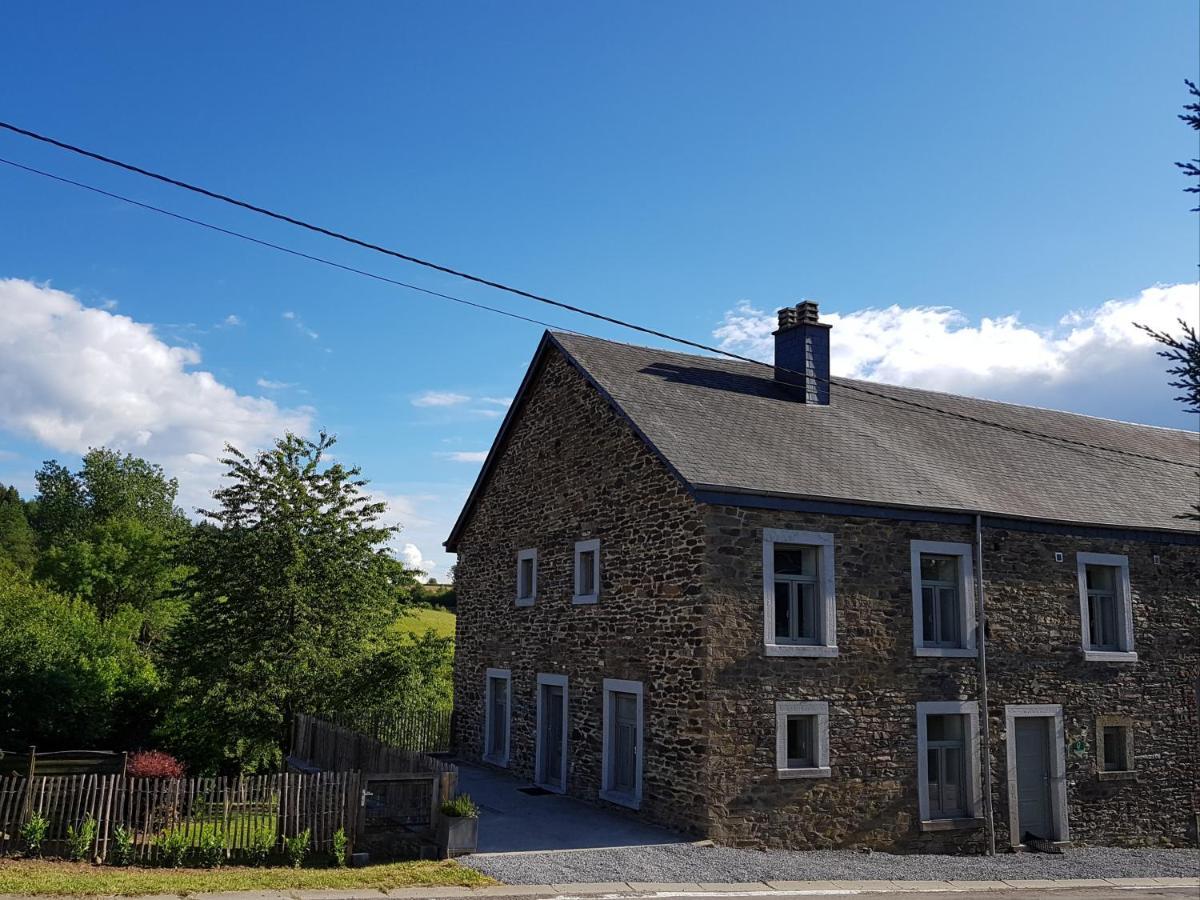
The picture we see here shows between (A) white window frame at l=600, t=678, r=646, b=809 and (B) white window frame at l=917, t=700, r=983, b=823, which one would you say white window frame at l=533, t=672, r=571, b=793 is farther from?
(B) white window frame at l=917, t=700, r=983, b=823

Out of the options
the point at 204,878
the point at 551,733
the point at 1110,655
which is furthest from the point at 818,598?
the point at 204,878

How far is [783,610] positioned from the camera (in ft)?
54.7

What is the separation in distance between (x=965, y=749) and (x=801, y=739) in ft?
11.0

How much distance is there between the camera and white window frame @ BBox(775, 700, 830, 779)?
1584cm

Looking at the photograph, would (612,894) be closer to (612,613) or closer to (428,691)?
(612,613)

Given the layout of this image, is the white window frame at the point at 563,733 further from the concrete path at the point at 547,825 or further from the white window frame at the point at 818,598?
the white window frame at the point at 818,598

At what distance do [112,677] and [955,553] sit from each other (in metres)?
23.4

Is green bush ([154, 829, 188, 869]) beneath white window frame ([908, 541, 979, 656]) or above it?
beneath

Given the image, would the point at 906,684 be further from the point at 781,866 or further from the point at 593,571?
the point at 593,571

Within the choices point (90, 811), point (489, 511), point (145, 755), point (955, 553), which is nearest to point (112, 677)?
point (489, 511)

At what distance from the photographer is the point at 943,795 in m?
17.4

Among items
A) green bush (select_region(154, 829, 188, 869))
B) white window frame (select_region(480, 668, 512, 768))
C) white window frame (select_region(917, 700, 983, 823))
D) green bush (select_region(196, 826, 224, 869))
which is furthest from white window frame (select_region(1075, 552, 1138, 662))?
green bush (select_region(154, 829, 188, 869))

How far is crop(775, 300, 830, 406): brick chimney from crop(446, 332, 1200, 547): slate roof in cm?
38

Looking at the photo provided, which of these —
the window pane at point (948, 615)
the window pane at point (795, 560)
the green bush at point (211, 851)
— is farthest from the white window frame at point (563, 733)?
the green bush at point (211, 851)
